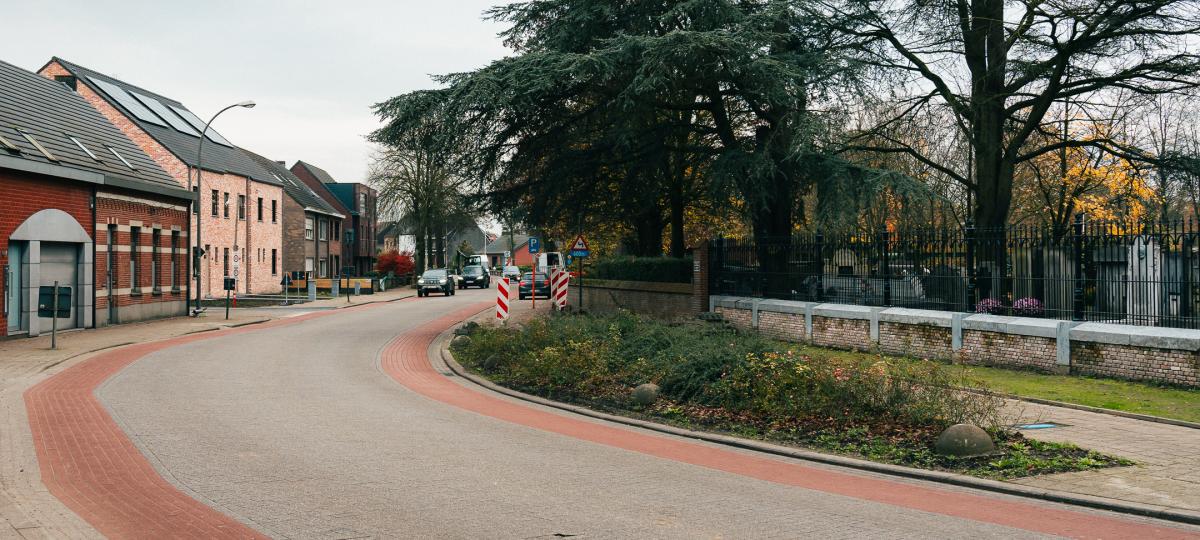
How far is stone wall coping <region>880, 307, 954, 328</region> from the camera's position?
53.9 feet

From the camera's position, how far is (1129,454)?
8555mm

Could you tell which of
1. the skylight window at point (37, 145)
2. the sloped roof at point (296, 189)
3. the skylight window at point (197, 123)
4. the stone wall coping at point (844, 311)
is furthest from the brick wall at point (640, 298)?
the sloped roof at point (296, 189)

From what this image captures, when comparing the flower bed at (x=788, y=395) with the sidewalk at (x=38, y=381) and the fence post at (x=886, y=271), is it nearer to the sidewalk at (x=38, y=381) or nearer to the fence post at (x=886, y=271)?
the fence post at (x=886, y=271)

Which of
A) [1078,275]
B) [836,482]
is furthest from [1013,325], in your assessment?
[836,482]

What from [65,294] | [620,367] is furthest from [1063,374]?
[65,294]

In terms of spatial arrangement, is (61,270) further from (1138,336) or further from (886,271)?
(1138,336)

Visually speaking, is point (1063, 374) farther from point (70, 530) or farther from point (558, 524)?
point (70, 530)

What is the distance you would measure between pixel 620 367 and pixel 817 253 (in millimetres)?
8345

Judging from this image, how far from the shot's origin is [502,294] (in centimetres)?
2269

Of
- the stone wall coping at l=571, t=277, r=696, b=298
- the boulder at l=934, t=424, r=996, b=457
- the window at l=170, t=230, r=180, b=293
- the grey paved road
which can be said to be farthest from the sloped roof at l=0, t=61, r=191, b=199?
the boulder at l=934, t=424, r=996, b=457

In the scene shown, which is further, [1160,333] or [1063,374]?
[1063,374]

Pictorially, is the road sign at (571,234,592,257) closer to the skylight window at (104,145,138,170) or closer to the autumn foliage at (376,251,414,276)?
the skylight window at (104,145,138,170)

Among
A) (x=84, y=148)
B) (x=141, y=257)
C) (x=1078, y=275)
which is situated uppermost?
(x=84, y=148)

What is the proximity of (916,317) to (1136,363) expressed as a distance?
4.21 meters
